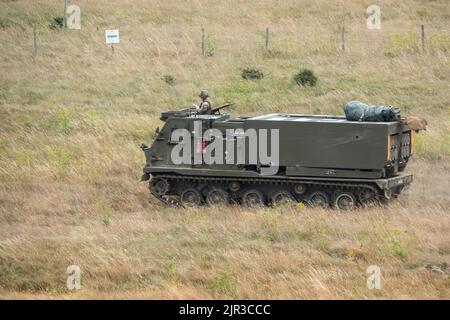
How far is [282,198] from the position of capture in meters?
22.2

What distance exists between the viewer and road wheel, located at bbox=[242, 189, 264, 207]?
73.4 feet

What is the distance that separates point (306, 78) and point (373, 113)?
12279 millimetres

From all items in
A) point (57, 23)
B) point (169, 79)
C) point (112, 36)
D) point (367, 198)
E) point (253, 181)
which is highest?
point (57, 23)

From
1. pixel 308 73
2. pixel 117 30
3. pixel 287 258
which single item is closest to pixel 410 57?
pixel 308 73

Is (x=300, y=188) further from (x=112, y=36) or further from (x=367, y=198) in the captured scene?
(x=112, y=36)

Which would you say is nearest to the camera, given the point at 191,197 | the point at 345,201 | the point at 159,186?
the point at 345,201

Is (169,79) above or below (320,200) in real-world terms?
above

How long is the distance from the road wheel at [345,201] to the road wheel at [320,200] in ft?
0.62

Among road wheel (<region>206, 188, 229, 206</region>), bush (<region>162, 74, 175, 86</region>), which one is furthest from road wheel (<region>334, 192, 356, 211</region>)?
bush (<region>162, 74, 175, 86</region>)

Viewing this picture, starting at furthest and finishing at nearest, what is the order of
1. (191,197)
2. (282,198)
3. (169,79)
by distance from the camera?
(169,79) → (191,197) → (282,198)

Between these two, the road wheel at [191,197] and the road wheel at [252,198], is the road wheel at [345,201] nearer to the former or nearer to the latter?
the road wheel at [252,198]

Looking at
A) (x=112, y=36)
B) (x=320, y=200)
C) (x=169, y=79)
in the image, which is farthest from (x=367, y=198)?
(x=112, y=36)

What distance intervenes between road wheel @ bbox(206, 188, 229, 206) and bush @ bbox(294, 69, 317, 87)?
470 inches

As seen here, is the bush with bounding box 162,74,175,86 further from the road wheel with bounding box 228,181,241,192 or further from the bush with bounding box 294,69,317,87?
the road wheel with bounding box 228,181,241,192
